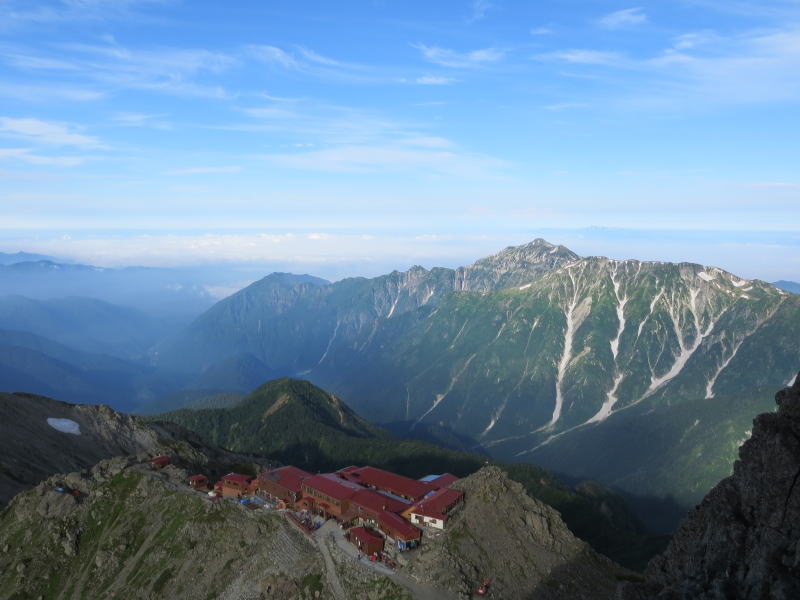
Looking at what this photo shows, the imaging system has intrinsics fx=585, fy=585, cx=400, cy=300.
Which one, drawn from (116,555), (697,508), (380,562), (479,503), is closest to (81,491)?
(116,555)

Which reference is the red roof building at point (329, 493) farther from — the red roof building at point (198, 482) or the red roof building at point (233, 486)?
the red roof building at point (198, 482)

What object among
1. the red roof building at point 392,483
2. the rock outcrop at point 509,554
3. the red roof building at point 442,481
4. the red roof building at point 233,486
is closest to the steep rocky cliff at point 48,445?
the red roof building at point 233,486

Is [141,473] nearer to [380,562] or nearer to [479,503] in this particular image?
[380,562]

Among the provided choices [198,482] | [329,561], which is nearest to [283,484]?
[198,482]

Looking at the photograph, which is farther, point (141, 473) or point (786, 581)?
point (141, 473)

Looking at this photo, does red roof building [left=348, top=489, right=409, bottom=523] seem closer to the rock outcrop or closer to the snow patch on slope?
the rock outcrop

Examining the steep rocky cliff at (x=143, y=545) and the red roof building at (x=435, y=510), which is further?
the red roof building at (x=435, y=510)
